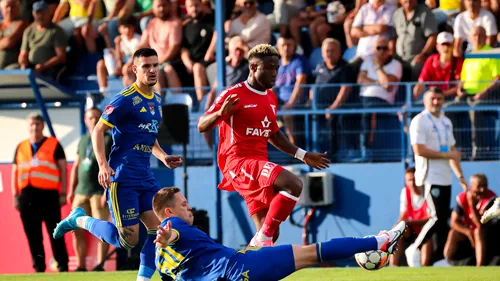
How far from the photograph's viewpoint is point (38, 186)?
1481 cm

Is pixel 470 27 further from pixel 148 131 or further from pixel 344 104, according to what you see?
pixel 148 131

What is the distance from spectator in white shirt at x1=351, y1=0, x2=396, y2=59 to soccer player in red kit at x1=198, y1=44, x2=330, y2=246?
6.16 m

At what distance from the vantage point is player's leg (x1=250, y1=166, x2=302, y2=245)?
9.47 metres

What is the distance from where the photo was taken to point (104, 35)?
18.7 meters

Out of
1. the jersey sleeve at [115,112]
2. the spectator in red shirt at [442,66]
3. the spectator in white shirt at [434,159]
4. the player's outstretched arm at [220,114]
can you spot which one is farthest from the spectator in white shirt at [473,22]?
the jersey sleeve at [115,112]

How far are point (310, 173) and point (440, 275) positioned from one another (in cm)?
467

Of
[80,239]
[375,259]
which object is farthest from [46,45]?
[375,259]

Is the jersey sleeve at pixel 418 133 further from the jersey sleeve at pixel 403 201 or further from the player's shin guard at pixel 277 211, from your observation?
the player's shin guard at pixel 277 211

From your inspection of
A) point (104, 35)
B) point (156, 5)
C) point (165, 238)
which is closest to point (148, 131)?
point (165, 238)

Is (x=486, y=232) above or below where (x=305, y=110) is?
below

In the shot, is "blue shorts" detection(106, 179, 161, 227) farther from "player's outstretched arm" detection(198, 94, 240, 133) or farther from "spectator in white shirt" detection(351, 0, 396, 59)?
"spectator in white shirt" detection(351, 0, 396, 59)

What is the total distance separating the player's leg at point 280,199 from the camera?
31.1 ft

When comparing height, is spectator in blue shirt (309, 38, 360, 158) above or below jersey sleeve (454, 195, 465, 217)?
above

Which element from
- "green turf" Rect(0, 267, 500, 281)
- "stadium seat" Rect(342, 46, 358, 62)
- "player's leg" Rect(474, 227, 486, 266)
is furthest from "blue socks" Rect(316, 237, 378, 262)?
"stadium seat" Rect(342, 46, 358, 62)
